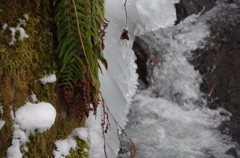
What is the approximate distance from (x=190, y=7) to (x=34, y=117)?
4611 millimetres

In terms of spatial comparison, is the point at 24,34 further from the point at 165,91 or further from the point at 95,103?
A: the point at 165,91

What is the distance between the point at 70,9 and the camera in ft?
6.84

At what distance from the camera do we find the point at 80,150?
244 centimetres

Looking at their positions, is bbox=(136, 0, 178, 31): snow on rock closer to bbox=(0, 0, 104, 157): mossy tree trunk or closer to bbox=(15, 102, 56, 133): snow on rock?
bbox=(0, 0, 104, 157): mossy tree trunk

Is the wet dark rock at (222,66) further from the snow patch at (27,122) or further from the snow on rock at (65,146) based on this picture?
the snow patch at (27,122)

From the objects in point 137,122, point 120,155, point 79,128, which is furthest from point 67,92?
point 137,122

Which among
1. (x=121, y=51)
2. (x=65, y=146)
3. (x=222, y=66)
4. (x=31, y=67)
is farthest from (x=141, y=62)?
(x=31, y=67)

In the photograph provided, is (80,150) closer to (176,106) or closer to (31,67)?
(31,67)

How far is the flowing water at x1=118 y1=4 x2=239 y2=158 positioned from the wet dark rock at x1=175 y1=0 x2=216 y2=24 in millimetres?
135

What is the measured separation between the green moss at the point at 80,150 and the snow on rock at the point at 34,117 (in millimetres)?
531

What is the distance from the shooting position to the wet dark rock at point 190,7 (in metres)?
5.21

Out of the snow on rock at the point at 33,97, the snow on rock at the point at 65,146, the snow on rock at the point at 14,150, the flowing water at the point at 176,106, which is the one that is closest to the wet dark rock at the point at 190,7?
the flowing water at the point at 176,106

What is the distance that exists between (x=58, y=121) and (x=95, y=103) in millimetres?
406

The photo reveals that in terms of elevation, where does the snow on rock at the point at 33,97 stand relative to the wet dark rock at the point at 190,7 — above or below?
below
